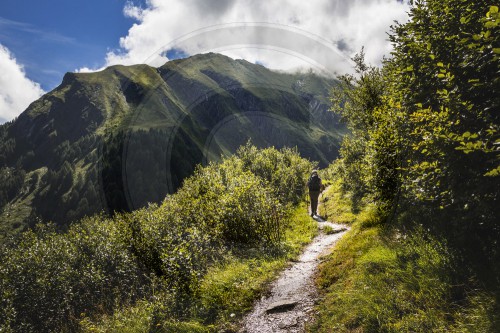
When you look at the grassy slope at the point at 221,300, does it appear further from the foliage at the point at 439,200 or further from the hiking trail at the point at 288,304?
the foliage at the point at 439,200

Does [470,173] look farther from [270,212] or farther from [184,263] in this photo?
[270,212]

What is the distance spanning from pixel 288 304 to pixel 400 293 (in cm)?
374

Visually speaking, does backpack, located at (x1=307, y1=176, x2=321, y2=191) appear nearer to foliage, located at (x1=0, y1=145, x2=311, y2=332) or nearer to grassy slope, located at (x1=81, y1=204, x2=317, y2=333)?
foliage, located at (x1=0, y1=145, x2=311, y2=332)

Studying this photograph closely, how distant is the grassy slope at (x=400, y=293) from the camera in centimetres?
670

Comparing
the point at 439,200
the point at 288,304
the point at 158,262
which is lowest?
the point at 288,304

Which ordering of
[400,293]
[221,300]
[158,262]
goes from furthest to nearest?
[158,262], [221,300], [400,293]

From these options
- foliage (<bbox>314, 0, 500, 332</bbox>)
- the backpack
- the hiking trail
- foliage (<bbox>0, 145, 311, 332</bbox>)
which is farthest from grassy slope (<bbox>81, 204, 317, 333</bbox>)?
the backpack

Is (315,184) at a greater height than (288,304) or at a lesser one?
greater

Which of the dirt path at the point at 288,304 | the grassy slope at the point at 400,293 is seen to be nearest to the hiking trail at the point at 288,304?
the dirt path at the point at 288,304

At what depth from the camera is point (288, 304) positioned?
1038 centimetres

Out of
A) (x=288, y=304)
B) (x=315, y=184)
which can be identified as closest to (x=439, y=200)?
(x=288, y=304)

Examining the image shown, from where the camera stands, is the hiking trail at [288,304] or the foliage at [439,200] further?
the hiking trail at [288,304]

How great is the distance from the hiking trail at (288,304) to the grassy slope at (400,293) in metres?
0.51

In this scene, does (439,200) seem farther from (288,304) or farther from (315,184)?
(315,184)
